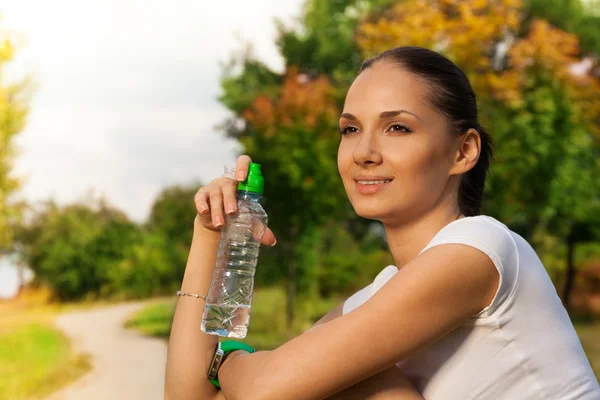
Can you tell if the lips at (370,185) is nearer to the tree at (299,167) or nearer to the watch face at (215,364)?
the watch face at (215,364)

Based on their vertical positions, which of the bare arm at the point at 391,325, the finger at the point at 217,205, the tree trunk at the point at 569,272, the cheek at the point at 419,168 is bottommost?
the tree trunk at the point at 569,272

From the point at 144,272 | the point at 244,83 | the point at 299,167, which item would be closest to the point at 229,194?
the point at 299,167

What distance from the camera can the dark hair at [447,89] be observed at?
5.99 feet

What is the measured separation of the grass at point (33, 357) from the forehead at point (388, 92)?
320 inches

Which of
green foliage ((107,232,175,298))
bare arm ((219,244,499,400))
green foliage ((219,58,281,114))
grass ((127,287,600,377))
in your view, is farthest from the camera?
green foliage ((219,58,281,114))

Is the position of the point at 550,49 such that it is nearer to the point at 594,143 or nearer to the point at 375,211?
the point at 594,143

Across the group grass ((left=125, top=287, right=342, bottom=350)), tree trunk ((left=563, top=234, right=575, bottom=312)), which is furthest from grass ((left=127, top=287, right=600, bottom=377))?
tree trunk ((left=563, top=234, right=575, bottom=312))

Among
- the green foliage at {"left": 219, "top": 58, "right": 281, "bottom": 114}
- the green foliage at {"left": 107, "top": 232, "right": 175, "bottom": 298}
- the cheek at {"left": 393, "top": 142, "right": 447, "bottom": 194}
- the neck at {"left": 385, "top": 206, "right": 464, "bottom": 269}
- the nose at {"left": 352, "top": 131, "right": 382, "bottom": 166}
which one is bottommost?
the neck at {"left": 385, "top": 206, "right": 464, "bottom": 269}

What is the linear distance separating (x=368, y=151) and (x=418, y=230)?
0.25m

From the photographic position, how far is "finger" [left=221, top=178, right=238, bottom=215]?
77.6 inches

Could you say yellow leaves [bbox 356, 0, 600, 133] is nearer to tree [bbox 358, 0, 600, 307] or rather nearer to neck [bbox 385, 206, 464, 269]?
tree [bbox 358, 0, 600, 307]

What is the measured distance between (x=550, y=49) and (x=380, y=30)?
2807mm

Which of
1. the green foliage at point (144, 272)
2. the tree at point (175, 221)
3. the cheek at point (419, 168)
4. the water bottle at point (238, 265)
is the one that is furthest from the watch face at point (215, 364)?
the green foliage at point (144, 272)

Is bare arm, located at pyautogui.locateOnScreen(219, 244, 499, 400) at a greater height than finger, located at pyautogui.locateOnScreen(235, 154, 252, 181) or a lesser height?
lesser
